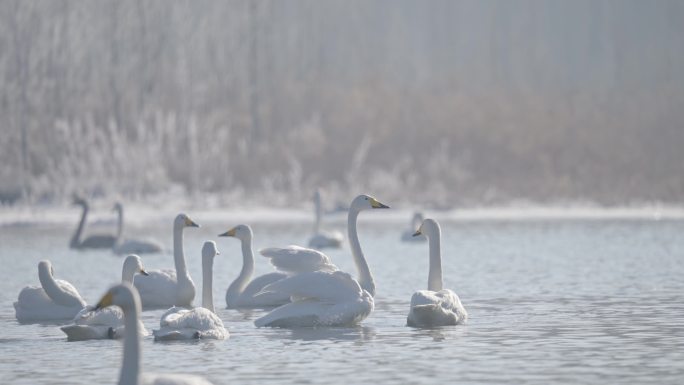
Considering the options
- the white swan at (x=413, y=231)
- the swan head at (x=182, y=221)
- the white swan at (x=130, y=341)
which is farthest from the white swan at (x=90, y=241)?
the white swan at (x=130, y=341)

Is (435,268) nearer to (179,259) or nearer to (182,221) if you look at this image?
(179,259)

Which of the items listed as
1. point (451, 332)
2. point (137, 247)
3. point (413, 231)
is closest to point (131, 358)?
point (451, 332)

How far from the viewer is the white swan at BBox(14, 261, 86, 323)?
14391 mm

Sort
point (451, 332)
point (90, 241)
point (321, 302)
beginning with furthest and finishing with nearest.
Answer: point (90, 241) → point (321, 302) → point (451, 332)

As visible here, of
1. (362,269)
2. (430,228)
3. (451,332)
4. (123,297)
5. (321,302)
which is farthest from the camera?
(430,228)

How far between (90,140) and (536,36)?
45.7 m

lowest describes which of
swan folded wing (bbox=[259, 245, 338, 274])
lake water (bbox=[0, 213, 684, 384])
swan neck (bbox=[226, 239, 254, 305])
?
lake water (bbox=[0, 213, 684, 384])

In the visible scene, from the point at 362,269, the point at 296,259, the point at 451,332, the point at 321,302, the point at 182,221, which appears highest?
the point at 182,221

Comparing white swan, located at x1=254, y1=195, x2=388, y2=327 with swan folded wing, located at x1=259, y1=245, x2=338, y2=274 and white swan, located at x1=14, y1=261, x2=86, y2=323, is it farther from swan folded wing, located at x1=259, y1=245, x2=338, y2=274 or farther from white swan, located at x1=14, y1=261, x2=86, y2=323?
white swan, located at x1=14, y1=261, x2=86, y2=323

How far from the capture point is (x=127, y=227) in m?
31.3

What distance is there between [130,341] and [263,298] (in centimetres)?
736

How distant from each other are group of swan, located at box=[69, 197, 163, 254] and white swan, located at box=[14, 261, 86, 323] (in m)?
8.59

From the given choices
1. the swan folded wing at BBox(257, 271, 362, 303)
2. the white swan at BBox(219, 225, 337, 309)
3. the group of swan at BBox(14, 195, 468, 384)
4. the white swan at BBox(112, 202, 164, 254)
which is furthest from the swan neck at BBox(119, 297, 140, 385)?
the white swan at BBox(112, 202, 164, 254)

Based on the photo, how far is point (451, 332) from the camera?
13234mm
